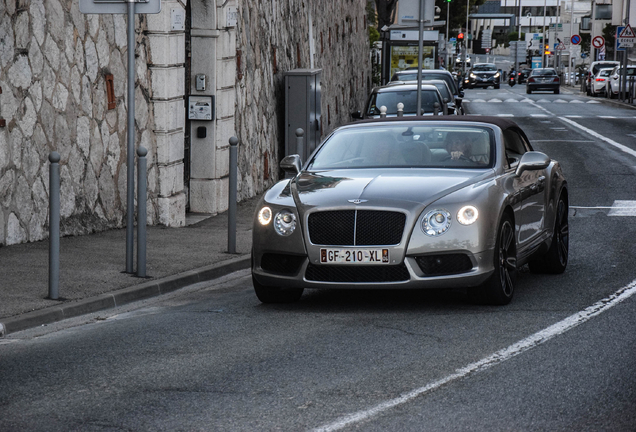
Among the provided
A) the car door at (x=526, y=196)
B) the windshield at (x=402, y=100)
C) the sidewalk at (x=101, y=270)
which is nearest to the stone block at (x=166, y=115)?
the sidewalk at (x=101, y=270)

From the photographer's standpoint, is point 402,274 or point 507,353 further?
point 402,274

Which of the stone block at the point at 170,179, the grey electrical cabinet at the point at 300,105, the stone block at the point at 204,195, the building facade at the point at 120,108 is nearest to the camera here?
the building facade at the point at 120,108

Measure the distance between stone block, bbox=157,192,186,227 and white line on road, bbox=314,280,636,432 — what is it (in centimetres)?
617

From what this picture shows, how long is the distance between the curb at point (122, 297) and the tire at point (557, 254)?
9.30 feet

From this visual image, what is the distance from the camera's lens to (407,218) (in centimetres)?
784

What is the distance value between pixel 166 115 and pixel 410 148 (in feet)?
16.6

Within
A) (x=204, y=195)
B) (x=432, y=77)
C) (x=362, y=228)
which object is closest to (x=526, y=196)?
(x=362, y=228)

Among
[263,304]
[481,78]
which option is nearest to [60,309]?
[263,304]

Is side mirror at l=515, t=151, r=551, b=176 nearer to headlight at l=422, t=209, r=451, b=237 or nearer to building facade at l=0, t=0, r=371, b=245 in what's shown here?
headlight at l=422, t=209, r=451, b=237

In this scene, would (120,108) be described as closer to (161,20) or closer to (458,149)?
(161,20)

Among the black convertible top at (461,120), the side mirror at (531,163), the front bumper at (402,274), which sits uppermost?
the black convertible top at (461,120)

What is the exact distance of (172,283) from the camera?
9.67 m

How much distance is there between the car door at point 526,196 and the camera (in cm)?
882

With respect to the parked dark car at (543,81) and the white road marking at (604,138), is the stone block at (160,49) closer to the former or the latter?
the white road marking at (604,138)
